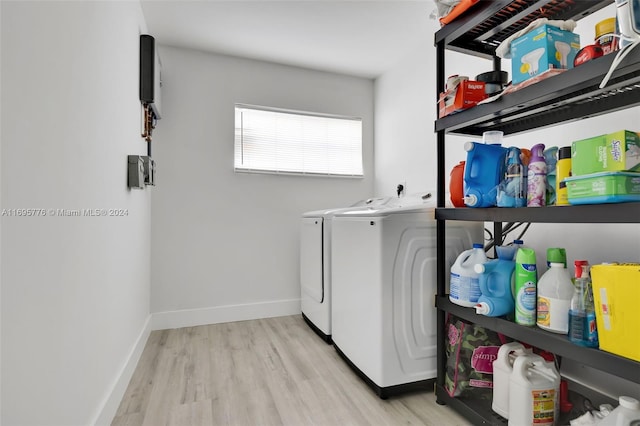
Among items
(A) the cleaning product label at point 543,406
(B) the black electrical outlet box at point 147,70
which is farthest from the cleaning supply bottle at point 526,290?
(B) the black electrical outlet box at point 147,70

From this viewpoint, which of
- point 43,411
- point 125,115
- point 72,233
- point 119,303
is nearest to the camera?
point 43,411

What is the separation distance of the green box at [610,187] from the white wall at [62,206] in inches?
59.6

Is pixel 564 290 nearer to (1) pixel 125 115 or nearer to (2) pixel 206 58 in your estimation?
(1) pixel 125 115

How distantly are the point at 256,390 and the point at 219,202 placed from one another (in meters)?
1.64

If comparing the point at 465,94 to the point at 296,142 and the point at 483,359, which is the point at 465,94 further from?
the point at 296,142

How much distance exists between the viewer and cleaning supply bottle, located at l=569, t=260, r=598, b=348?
955 mm

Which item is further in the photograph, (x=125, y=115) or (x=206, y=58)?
(x=206, y=58)

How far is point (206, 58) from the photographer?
2.79 meters

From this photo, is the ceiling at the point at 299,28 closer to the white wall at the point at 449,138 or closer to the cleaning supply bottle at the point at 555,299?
the white wall at the point at 449,138

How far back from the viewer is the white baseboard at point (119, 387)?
130 cm

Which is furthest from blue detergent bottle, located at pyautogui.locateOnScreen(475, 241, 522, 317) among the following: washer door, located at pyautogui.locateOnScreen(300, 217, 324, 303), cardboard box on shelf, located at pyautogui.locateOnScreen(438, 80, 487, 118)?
washer door, located at pyautogui.locateOnScreen(300, 217, 324, 303)

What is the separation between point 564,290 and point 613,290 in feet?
0.64

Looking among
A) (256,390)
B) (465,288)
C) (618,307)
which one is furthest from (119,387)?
(618,307)

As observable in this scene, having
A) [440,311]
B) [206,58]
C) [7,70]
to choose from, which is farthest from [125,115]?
[440,311]
